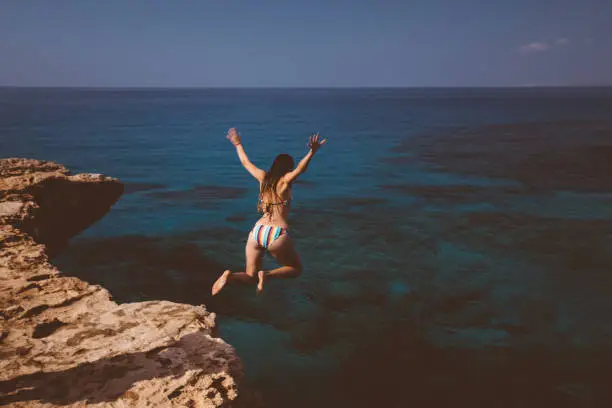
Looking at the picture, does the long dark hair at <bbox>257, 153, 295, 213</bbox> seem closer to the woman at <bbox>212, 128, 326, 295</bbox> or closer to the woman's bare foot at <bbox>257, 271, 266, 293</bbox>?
the woman at <bbox>212, 128, 326, 295</bbox>

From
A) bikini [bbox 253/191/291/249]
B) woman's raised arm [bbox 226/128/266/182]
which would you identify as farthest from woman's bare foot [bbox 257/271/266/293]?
woman's raised arm [bbox 226/128/266/182]

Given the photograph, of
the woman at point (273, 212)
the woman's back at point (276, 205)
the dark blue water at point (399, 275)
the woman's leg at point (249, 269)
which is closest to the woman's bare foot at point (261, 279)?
the woman at point (273, 212)

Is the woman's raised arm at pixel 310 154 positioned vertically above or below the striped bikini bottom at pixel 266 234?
above

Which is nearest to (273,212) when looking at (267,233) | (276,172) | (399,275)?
(267,233)

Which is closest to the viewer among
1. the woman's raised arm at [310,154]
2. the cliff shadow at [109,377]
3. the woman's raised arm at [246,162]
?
the cliff shadow at [109,377]

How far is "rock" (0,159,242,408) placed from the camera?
4.45 metres

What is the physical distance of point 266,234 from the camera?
212 inches

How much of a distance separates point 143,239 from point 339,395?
9760mm

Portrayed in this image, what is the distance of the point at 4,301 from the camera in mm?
6051

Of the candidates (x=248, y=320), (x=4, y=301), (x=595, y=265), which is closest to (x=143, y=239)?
(x=248, y=320)

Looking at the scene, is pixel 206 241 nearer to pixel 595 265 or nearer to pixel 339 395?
pixel 339 395

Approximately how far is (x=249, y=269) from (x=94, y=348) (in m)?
1.91

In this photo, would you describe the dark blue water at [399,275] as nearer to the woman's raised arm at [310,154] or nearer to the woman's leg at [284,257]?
→ the woman's leg at [284,257]

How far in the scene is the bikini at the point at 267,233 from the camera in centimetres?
535
